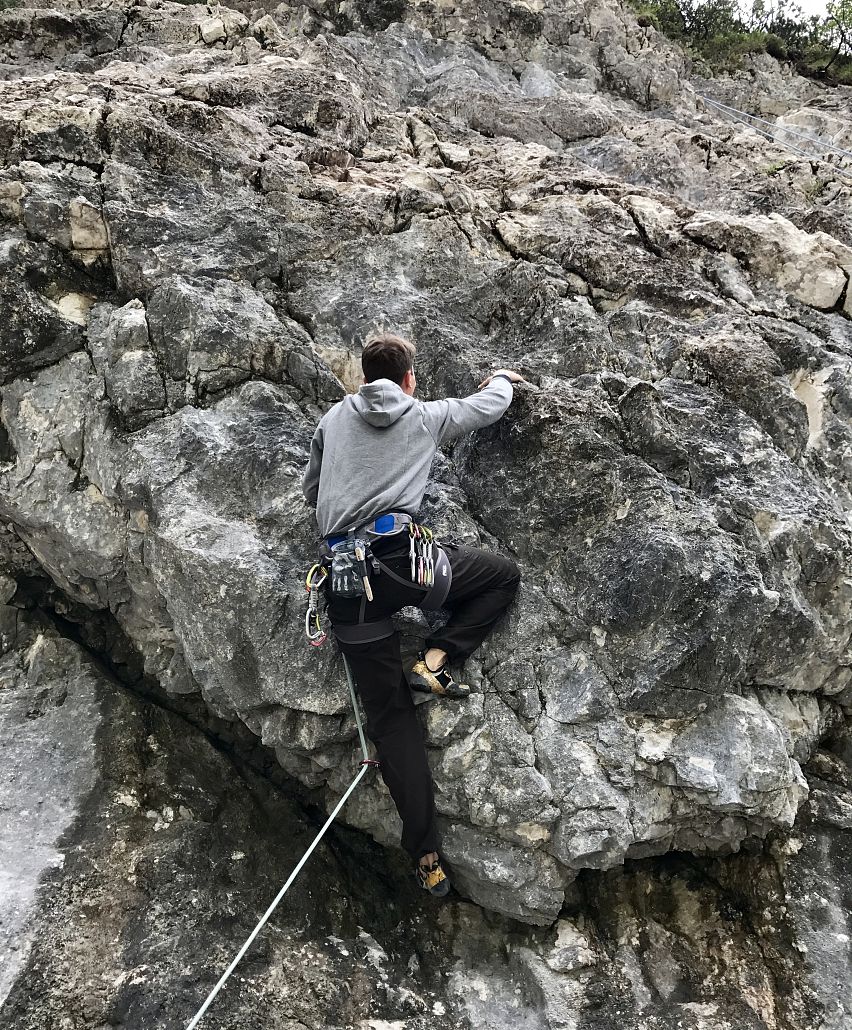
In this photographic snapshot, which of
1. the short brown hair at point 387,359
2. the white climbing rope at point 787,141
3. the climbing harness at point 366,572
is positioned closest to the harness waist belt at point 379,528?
the climbing harness at point 366,572

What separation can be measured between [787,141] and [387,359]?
1222 cm

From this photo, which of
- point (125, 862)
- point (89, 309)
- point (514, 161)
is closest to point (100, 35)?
point (514, 161)

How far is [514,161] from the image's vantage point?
8.75 m

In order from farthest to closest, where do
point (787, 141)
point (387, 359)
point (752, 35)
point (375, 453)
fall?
point (752, 35) < point (787, 141) < point (387, 359) < point (375, 453)

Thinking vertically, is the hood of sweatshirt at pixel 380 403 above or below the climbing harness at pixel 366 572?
above

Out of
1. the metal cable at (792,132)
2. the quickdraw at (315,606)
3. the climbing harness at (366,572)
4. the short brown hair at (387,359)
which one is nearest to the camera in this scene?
the climbing harness at (366,572)

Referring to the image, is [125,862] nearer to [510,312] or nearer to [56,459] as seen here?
[56,459]

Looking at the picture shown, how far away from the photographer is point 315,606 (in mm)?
4242

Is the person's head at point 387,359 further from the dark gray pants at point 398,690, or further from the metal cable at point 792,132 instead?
the metal cable at point 792,132

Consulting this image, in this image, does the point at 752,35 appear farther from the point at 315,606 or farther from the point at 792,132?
the point at 315,606

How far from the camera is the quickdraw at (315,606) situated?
422 cm

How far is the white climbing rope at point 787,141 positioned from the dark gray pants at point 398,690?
9.89 m

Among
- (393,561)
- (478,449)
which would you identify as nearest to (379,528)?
(393,561)

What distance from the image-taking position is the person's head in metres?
4.32
